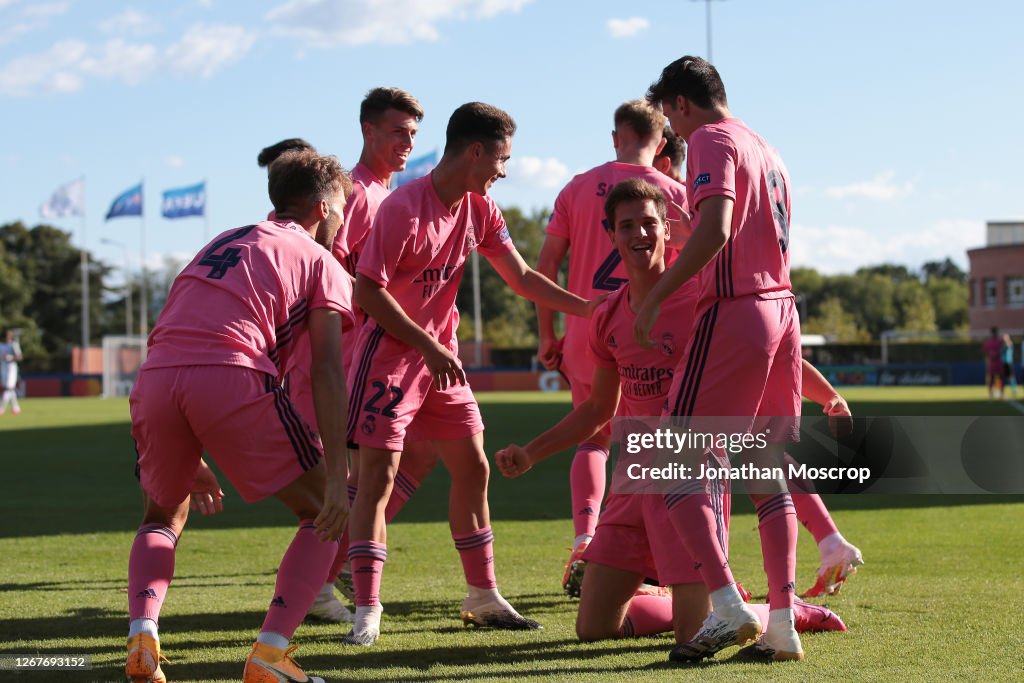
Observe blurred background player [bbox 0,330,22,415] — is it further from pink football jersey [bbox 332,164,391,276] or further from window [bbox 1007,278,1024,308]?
window [bbox 1007,278,1024,308]

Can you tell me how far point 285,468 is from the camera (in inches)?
158

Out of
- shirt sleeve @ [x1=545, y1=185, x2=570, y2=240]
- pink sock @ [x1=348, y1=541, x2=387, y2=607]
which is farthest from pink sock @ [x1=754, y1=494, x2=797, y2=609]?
shirt sleeve @ [x1=545, y1=185, x2=570, y2=240]

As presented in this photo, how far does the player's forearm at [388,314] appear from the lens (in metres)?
4.90

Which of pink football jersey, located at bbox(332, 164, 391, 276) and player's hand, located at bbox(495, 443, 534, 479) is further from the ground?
pink football jersey, located at bbox(332, 164, 391, 276)

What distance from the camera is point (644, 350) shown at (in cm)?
509

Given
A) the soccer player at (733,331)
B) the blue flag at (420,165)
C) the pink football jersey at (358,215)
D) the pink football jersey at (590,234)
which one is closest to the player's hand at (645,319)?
the soccer player at (733,331)

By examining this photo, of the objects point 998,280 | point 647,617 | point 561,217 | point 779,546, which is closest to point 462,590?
point 647,617

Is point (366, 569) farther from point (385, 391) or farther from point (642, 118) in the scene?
A: point (642, 118)

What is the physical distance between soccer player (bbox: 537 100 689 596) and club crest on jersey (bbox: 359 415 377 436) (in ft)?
4.42

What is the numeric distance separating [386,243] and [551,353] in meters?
1.63

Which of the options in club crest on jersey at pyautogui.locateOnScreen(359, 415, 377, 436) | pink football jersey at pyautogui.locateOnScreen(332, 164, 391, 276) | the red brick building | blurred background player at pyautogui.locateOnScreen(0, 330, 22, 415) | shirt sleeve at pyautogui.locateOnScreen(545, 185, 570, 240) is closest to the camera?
club crest on jersey at pyautogui.locateOnScreen(359, 415, 377, 436)

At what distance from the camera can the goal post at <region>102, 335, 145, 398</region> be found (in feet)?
170

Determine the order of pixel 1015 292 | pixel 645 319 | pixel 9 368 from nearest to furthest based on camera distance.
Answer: pixel 645 319 → pixel 9 368 → pixel 1015 292

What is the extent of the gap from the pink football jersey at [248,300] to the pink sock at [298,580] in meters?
0.59
